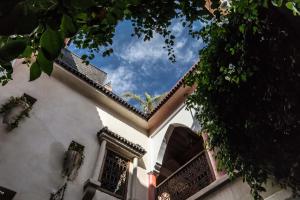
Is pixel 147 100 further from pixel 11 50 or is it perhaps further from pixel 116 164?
pixel 11 50

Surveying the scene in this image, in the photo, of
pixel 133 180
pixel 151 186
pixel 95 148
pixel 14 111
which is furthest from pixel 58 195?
pixel 151 186

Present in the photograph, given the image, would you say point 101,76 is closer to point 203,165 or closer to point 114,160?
point 114,160

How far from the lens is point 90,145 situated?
31.6ft

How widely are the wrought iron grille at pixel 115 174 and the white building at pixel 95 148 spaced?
A: 3cm

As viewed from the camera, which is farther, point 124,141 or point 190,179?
point 124,141

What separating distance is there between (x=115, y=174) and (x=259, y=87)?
6.28m

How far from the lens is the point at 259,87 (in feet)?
17.0

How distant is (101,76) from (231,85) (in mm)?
11861

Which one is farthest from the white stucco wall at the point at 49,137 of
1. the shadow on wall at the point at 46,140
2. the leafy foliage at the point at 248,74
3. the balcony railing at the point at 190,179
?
the leafy foliage at the point at 248,74

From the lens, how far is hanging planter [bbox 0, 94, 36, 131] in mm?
7828

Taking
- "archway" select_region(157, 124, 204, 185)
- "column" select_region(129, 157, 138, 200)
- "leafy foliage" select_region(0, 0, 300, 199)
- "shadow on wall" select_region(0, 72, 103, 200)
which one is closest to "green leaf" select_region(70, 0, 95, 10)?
"leafy foliage" select_region(0, 0, 300, 199)

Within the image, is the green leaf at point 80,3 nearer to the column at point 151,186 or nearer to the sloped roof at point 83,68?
the column at point 151,186

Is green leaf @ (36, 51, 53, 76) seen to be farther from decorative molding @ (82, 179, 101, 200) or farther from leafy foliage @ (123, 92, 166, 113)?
leafy foliage @ (123, 92, 166, 113)

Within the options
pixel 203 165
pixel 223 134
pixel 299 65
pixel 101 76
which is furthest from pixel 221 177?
pixel 101 76
